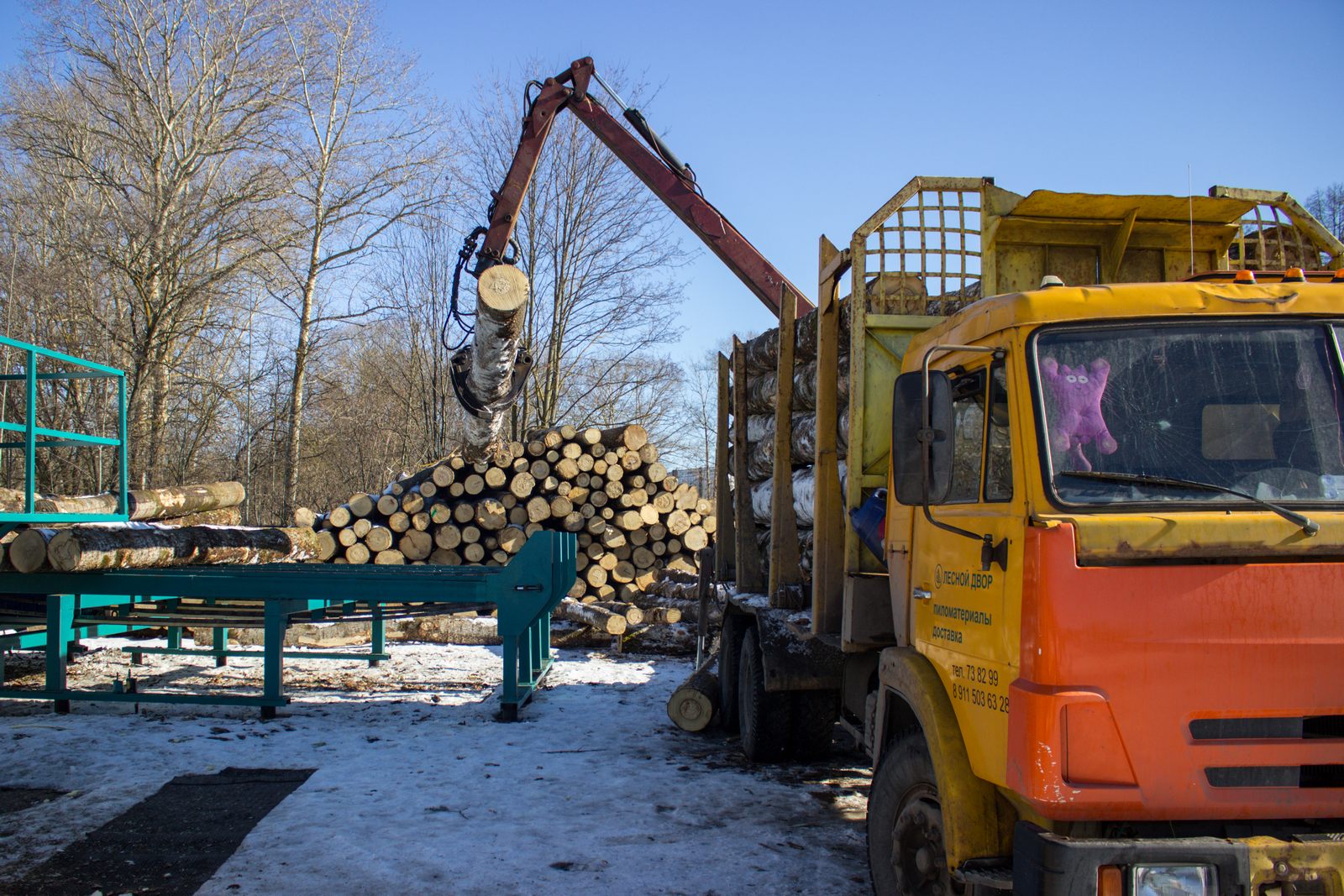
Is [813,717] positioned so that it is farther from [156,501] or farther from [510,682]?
[156,501]

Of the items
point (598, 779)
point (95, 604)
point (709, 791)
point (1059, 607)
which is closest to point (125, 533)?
point (95, 604)

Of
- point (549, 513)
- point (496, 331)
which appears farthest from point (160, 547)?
point (549, 513)

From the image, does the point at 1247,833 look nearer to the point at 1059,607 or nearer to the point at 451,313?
the point at 1059,607

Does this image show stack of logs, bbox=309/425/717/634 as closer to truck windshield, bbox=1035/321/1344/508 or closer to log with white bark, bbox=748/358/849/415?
log with white bark, bbox=748/358/849/415

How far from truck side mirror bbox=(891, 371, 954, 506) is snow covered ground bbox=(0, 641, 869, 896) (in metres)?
2.04

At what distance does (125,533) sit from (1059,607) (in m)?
7.40

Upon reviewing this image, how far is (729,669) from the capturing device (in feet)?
23.9

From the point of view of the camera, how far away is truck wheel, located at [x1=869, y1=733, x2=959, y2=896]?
123 inches

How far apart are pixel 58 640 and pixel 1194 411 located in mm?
7904

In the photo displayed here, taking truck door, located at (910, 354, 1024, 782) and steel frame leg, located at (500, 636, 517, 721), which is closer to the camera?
truck door, located at (910, 354, 1024, 782)

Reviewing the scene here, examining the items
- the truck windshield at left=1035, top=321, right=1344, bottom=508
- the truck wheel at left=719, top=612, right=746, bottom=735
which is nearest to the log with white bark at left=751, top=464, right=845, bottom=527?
the truck wheel at left=719, top=612, right=746, bottom=735

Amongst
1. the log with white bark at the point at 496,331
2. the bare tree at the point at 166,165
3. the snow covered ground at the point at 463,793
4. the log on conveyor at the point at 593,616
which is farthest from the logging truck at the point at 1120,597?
the bare tree at the point at 166,165

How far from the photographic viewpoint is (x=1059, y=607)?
8.52ft

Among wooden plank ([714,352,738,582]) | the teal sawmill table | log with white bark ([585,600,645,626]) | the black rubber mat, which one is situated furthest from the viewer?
log with white bark ([585,600,645,626])
